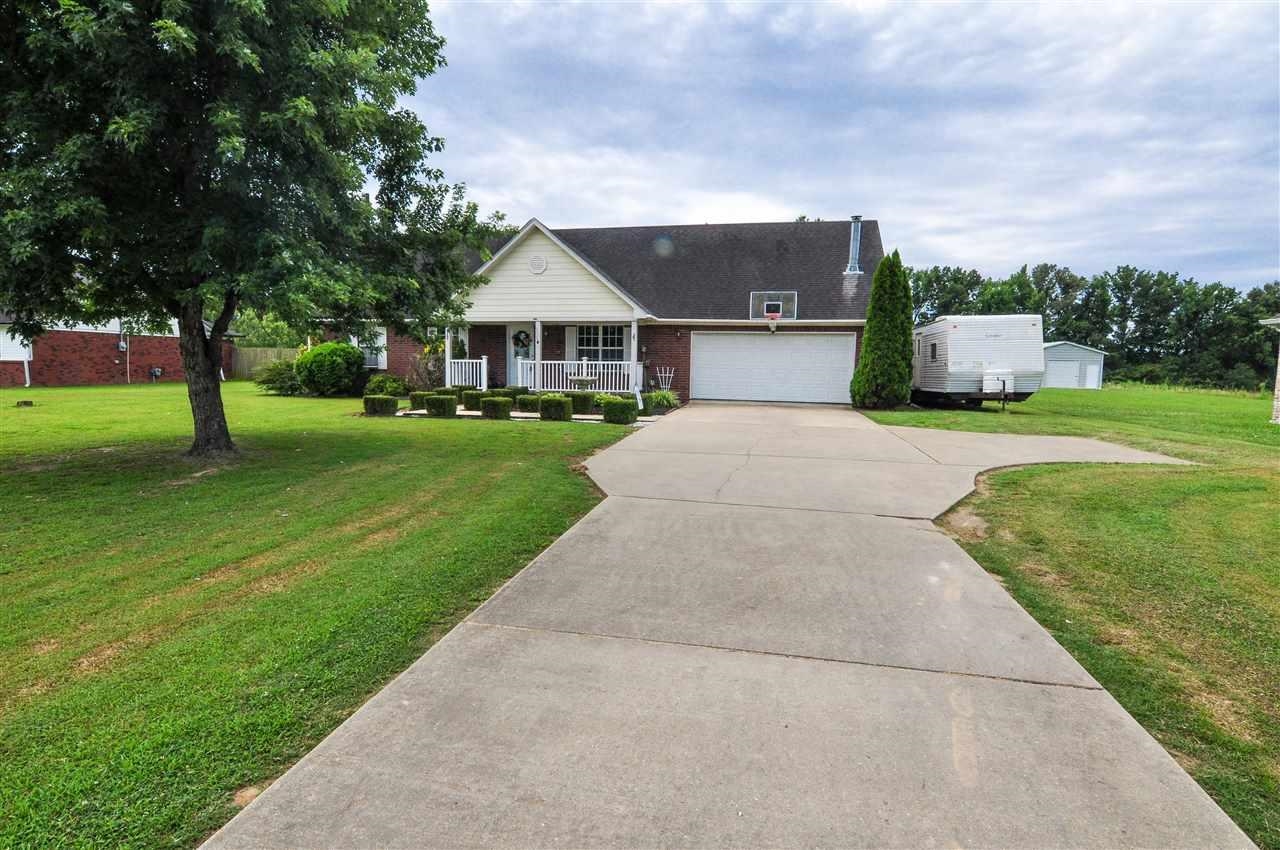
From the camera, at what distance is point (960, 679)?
2846mm

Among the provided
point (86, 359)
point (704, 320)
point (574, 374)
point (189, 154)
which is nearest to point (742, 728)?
point (189, 154)

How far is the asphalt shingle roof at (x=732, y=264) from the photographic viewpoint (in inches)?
754

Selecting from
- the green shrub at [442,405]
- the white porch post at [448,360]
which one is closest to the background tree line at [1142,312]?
the white porch post at [448,360]

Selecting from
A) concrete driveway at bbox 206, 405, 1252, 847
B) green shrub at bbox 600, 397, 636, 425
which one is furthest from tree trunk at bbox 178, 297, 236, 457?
green shrub at bbox 600, 397, 636, 425

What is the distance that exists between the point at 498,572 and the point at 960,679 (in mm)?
2877

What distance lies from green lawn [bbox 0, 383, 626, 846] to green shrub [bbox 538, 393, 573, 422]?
16.7 ft

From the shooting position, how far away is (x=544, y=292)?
17.2m

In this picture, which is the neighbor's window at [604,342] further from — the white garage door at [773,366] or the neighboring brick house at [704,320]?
the white garage door at [773,366]

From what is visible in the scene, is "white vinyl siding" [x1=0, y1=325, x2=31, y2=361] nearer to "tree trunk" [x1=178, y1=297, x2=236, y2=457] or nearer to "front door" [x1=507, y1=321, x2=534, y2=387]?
"front door" [x1=507, y1=321, x2=534, y2=387]

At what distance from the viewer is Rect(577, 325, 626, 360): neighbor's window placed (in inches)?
755

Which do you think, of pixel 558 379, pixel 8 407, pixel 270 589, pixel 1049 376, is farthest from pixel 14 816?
pixel 1049 376

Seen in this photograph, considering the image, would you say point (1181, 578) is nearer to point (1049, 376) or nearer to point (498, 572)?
point (498, 572)

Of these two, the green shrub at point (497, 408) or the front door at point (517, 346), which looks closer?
the green shrub at point (497, 408)

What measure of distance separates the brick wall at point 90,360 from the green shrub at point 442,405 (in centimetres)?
1599
